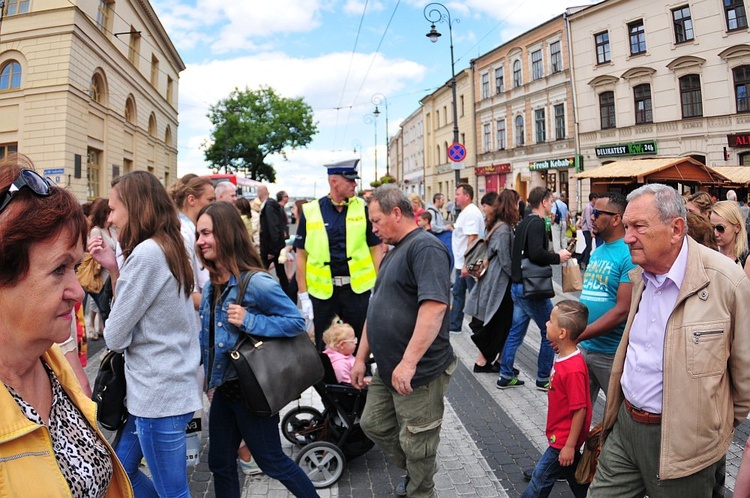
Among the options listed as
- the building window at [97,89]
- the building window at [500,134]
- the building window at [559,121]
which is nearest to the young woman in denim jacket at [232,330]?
the building window at [97,89]

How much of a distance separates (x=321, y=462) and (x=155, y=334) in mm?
1652

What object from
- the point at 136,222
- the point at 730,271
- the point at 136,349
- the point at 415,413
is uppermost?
the point at 136,222

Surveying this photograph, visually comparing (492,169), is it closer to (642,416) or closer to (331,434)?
(331,434)

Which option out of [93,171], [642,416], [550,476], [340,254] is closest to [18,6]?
[93,171]

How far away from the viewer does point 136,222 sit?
8.34 ft

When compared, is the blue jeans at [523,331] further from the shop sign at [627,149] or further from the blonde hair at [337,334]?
the shop sign at [627,149]

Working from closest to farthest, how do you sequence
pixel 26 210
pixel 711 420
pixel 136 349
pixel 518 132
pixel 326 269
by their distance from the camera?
pixel 26 210, pixel 711 420, pixel 136 349, pixel 326 269, pixel 518 132

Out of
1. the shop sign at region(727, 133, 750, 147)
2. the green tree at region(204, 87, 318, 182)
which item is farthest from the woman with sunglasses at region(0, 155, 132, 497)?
the green tree at region(204, 87, 318, 182)

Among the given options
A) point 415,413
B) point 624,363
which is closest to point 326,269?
point 415,413

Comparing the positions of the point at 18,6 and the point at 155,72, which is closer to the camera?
the point at 18,6

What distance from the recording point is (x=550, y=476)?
293cm

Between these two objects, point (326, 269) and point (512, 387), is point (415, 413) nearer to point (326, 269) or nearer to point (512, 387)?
point (326, 269)

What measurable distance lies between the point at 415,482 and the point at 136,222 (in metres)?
2.07

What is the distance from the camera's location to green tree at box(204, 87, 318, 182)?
5478cm
